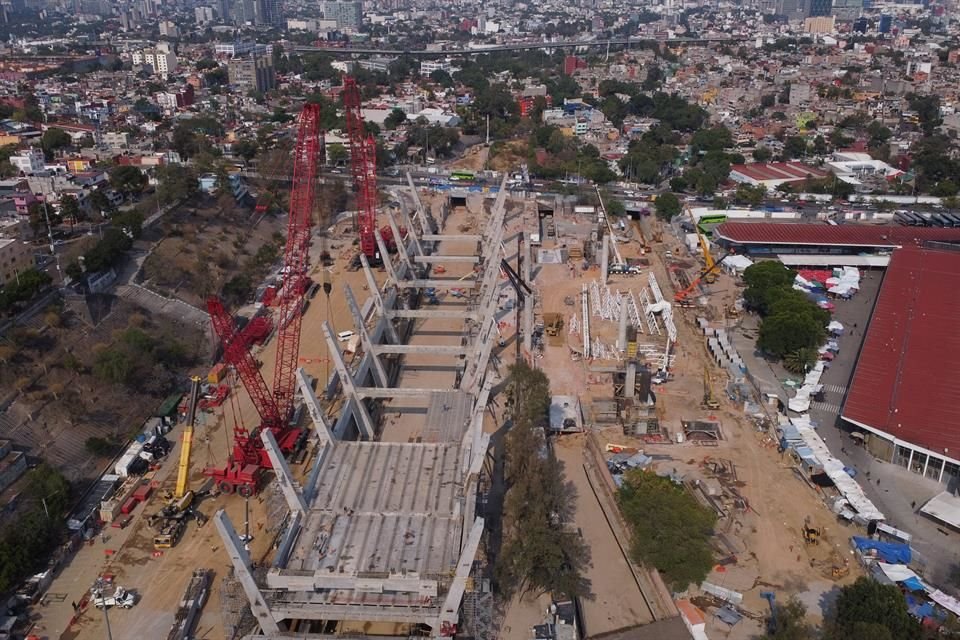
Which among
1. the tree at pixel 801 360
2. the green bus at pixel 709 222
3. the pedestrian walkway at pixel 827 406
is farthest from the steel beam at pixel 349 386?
the green bus at pixel 709 222

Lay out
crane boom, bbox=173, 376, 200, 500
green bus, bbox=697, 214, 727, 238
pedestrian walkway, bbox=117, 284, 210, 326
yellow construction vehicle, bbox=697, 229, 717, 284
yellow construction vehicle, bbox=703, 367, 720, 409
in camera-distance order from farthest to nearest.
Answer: green bus, bbox=697, 214, 727, 238 → yellow construction vehicle, bbox=697, 229, 717, 284 → pedestrian walkway, bbox=117, 284, 210, 326 → yellow construction vehicle, bbox=703, 367, 720, 409 → crane boom, bbox=173, 376, 200, 500

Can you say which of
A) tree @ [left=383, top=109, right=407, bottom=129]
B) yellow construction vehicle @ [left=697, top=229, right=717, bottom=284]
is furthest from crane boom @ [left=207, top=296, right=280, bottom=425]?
tree @ [left=383, top=109, right=407, bottom=129]

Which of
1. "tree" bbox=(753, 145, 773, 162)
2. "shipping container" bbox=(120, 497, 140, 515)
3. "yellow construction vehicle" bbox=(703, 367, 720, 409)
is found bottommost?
"shipping container" bbox=(120, 497, 140, 515)

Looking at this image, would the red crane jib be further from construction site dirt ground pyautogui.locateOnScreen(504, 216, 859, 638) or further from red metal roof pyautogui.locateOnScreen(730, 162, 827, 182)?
red metal roof pyautogui.locateOnScreen(730, 162, 827, 182)

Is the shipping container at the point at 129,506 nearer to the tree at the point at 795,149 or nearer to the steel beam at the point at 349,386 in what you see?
the steel beam at the point at 349,386

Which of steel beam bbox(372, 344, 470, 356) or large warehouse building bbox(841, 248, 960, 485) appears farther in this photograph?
steel beam bbox(372, 344, 470, 356)

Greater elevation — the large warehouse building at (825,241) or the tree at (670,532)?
the large warehouse building at (825,241)

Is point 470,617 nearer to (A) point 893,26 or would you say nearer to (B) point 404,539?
(B) point 404,539

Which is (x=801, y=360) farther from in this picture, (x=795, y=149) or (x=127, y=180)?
(x=795, y=149)

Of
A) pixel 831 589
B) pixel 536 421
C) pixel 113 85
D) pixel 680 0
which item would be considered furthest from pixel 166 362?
pixel 680 0
